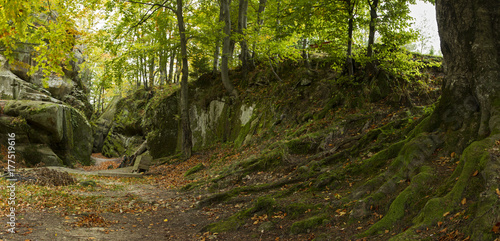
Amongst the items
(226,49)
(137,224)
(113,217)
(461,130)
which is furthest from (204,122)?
(461,130)

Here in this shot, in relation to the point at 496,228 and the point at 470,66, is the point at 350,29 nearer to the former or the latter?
the point at 470,66

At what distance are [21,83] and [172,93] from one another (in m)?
12.1

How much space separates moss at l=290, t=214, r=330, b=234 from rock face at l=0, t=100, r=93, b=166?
16.8 metres

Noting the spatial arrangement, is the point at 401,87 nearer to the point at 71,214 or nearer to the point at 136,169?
the point at 71,214

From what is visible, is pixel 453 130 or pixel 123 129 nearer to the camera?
pixel 453 130

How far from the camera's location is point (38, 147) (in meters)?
17.0

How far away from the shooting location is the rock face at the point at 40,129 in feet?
53.9

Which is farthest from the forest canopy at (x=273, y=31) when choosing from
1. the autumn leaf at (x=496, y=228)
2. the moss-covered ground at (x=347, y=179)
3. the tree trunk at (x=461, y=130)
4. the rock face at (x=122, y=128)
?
the rock face at (x=122, y=128)

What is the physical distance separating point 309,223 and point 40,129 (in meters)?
18.0

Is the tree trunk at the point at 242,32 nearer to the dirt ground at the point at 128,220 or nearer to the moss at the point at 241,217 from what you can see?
the dirt ground at the point at 128,220

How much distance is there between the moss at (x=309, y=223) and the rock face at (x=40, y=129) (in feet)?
55.0

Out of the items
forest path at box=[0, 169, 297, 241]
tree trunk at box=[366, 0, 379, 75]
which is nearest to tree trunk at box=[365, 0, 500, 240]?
forest path at box=[0, 169, 297, 241]

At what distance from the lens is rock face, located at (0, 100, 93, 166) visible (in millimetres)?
16422

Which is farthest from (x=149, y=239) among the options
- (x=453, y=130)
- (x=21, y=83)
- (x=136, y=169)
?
(x=21, y=83)
